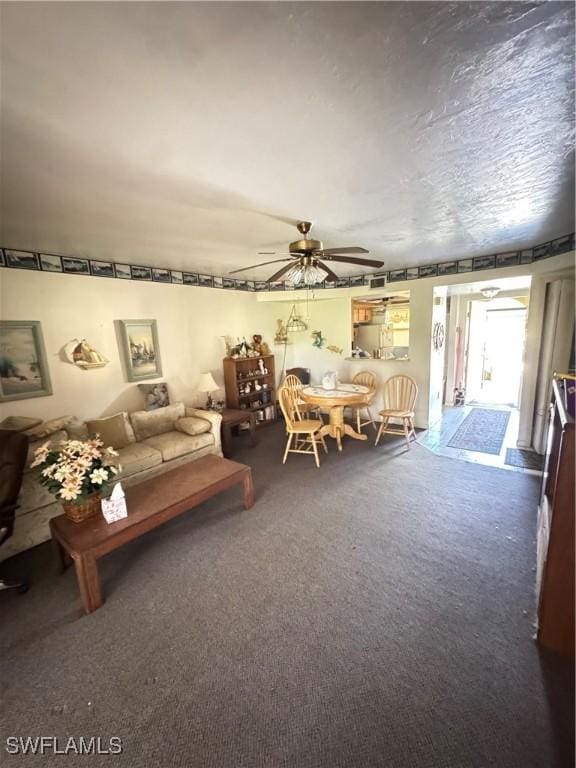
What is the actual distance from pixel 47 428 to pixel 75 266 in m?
1.70

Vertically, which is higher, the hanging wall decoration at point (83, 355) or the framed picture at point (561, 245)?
the framed picture at point (561, 245)

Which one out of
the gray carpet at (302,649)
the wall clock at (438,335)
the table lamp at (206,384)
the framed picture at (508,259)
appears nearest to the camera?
the gray carpet at (302,649)

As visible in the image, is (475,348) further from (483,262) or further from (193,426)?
(193,426)

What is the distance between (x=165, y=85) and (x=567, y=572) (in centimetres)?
271

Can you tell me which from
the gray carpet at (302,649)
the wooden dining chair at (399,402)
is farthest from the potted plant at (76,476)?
the wooden dining chair at (399,402)

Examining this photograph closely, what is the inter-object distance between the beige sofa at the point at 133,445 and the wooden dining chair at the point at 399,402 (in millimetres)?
2316

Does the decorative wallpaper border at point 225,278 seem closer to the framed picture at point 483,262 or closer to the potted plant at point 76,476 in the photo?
the framed picture at point 483,262

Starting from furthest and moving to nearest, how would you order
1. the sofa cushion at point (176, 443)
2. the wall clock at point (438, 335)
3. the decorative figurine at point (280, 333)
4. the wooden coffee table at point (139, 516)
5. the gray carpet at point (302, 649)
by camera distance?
1. the decorative figurine at point (280, 333)
2. the wall clock at point (438, 335)
3. the sofa cushion at point (176, 443)
4. the wooden coffee table at point (139, 516)
5. the gray carpet at point (302, 649)

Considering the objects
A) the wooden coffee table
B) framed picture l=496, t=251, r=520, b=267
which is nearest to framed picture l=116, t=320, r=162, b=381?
the wooden coffee table

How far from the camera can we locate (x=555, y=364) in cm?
340

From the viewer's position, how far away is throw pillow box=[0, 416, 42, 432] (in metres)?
2.64

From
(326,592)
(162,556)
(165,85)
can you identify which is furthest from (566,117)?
(162,556)

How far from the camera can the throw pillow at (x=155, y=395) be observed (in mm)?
3775

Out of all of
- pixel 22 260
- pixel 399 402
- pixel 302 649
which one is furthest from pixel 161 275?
pixel 302 649
